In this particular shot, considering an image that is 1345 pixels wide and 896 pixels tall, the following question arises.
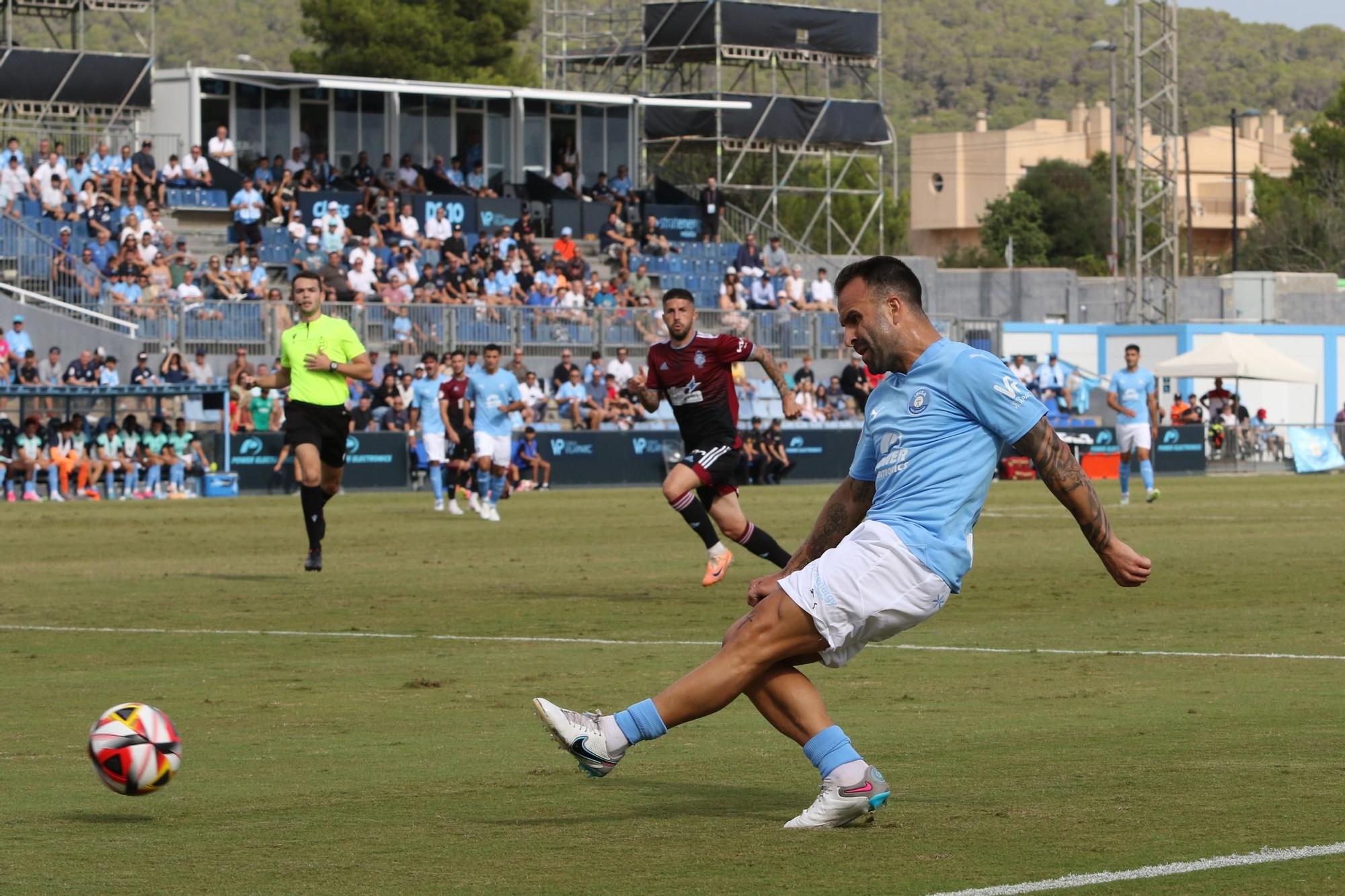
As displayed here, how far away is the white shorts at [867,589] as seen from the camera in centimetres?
634

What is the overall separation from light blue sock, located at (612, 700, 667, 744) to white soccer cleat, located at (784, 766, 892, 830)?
0.52 meters

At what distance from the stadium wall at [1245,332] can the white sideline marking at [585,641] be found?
164ft

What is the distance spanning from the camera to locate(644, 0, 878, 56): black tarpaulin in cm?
6372

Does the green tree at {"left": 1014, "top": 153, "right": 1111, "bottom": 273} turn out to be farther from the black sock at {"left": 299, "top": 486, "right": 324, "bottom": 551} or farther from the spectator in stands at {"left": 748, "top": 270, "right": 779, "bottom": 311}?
the black sock at {"left": 299, "top": 486, "right": 324, "bottom": 551}

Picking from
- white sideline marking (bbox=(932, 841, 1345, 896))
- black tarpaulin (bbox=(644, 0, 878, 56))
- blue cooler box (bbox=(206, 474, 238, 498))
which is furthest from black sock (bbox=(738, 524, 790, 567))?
black tarpaulin (bbox=(644, 0, 878, 56))

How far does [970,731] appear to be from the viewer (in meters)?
8.90

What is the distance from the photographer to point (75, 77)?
50.7 m

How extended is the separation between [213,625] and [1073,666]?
599cm

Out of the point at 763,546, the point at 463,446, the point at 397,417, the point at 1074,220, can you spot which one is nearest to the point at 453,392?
the point at 463,446

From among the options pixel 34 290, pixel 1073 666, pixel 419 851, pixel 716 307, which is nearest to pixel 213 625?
pixel 1073 666

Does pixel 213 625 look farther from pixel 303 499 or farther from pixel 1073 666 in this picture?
Result: pixel 1073 666

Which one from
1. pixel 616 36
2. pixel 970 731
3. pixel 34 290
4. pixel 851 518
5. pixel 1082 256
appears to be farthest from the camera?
pixel 1082 256

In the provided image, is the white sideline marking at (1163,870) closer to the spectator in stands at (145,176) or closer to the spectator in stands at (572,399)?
the spectator in stands at (572,399)

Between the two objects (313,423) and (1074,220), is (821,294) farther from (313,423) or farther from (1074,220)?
(1074,220)
